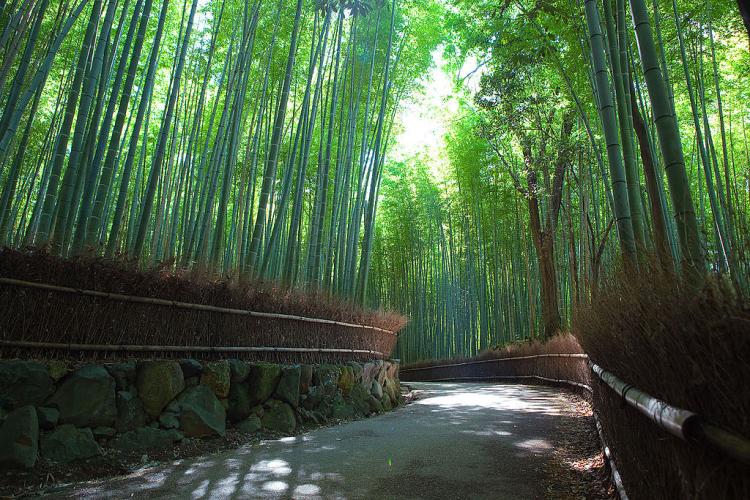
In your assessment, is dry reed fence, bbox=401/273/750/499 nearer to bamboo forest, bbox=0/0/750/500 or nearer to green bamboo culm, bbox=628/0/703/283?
bamboo forest, bbox=0/0/750/500

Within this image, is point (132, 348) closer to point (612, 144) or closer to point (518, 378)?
point (612, 144)

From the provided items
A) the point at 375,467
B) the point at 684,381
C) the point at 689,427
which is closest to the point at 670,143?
the point at 684,381

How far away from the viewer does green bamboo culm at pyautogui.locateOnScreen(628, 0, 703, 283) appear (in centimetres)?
187

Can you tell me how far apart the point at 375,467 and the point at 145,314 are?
189 cm

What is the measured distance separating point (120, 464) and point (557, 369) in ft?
19.4

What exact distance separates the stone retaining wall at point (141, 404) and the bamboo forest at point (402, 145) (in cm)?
81

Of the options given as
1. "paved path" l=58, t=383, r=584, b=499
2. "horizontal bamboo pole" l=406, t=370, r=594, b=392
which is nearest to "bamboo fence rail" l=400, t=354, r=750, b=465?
"paved path" l=58, t=383, r=584, b=499

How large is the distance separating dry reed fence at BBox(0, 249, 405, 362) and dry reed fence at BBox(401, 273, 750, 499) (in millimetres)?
2931

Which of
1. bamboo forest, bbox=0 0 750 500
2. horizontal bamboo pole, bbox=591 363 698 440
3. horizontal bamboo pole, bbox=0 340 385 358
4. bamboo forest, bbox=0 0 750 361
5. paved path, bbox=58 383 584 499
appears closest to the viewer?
horizontal bamboo pole, bbox=591 363 698 440


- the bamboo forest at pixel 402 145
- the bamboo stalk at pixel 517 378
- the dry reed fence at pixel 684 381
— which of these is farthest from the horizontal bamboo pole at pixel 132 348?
the dry reed fence at pixel 684 381

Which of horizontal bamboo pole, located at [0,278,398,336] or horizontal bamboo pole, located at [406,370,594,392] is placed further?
horizontal bamboo pole, located at [406,370,594,392]

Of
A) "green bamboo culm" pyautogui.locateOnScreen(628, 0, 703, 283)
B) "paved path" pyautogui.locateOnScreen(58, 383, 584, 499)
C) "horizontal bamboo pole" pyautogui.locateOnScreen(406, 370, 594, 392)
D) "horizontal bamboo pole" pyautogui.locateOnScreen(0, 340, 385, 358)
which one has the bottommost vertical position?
"paved path" pyautogui.locateOnScreen(58, 383, 584, 499)

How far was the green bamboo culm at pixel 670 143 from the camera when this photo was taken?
1869mm

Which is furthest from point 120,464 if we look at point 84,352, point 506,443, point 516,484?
point 506,443
